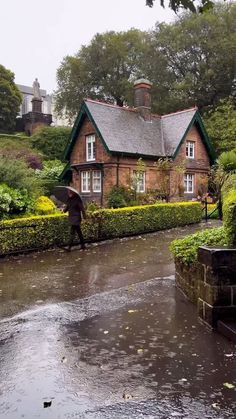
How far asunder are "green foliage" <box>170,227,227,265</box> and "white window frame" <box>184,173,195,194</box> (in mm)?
20319

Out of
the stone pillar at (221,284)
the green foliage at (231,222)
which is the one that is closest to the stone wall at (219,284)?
the stone pillar at (221,284)

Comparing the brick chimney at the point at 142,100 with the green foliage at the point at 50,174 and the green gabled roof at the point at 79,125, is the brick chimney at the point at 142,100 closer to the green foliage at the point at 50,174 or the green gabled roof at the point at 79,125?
the green gabled roof at the point at 79,125

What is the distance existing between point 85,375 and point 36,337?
127cm

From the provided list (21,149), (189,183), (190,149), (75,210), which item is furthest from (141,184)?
(21,149)

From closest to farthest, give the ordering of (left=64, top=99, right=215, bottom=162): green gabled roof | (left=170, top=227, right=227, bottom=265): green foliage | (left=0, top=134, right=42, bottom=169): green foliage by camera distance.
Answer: (left=170, top=227, right=227, bottom=265): green foliage, (left=64, top=99, right=215, bottom=162): green gabled roof, (left=0, top=134, right=42, bottom=169): green foliage

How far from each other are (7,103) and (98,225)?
39996 mm

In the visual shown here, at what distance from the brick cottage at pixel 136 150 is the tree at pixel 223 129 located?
281cm

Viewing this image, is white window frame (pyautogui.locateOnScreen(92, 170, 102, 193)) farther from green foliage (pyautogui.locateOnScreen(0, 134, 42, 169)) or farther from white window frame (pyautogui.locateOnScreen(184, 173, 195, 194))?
green foliage (pyautogui.locateOnScreen(0, 134, 42, 169))

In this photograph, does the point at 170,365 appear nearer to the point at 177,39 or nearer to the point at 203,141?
the point at 203,141

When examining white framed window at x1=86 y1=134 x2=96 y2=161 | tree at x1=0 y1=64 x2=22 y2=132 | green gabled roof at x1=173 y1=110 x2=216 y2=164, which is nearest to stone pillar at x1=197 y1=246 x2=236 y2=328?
white framed window at x1=86 y1=134 x2=96 y2=161

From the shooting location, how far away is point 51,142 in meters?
39.0

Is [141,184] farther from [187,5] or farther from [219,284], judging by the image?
[187,5]

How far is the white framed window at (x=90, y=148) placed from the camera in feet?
81.0

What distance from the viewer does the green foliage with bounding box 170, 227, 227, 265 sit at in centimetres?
611
